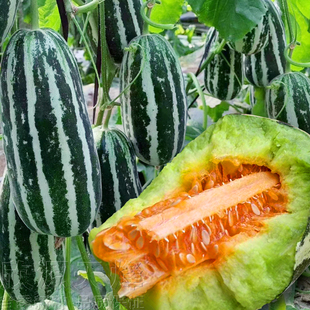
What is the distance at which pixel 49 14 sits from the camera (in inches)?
47.9

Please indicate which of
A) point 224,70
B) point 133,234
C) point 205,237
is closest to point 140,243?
point 133,234

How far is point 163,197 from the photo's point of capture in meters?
0.92

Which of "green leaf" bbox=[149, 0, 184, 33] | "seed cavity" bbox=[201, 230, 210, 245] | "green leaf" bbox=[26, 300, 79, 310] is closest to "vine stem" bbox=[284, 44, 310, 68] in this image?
"green leaf" bbox=[149, 0, 184, 33]

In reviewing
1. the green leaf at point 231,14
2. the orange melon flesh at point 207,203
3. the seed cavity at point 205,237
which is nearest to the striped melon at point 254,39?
the green leaf at point 231,14

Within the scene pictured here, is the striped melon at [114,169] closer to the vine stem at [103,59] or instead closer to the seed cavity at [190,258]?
the vine stem at [103,59]

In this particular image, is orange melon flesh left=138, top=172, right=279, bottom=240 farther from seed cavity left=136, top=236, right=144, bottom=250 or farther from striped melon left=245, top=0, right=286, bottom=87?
striped melon left=245, top=0, right=286, bottom=87

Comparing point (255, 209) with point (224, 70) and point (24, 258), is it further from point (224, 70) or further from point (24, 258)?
point (224, 70)

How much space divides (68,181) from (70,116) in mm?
106

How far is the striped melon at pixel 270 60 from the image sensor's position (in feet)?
4.43

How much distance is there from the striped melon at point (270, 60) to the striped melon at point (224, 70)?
0.04 metres

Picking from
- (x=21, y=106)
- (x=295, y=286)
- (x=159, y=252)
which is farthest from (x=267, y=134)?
(x=295, y=286)

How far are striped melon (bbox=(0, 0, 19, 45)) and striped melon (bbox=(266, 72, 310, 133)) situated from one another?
32.1 inches

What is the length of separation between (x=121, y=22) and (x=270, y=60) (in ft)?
1.87

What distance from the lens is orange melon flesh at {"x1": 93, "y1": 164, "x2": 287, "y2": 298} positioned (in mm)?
825
